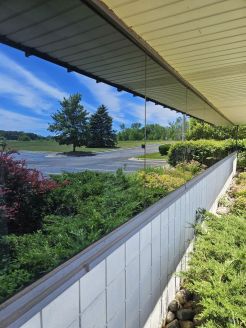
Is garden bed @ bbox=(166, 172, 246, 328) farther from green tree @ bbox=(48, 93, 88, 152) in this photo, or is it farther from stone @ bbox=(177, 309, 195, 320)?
green tree @ bbox=(48, 93, 88, 152)

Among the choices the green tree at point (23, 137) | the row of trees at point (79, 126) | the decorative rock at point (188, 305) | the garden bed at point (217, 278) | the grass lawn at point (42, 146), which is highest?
the row of trees at point (79, 126)

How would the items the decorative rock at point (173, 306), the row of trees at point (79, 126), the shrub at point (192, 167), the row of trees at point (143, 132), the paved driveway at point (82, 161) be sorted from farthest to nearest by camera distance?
the shrub at point (192, 167), the decorative rock at point (173, 306), the row of trees at point (143, 132), the row of trees at point (79, 126), the paved driveway at point (82, 161)

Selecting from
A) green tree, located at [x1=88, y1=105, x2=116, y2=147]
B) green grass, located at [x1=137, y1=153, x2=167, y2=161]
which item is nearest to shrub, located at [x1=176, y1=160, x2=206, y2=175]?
green grass, located at [x1=137, y1=153, x2=167, y2=161]

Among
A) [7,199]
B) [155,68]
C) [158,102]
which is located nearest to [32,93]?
[7,199]

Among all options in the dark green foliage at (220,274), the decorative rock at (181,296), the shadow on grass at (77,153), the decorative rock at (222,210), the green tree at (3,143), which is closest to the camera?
the green tree at (3,143)

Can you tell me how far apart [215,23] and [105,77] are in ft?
2.91

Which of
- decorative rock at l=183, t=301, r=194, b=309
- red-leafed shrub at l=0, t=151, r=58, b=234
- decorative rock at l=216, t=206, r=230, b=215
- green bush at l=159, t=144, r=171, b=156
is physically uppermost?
green bush at l=159, t=144, r=171, b=156

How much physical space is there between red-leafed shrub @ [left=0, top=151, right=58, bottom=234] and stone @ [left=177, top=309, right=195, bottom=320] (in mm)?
2015

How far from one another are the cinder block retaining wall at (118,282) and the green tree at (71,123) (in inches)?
22.9

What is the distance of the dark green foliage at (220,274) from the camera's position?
2121 millimetres

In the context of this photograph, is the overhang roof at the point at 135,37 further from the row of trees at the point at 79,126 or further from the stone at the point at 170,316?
the stone at the point at 170,316

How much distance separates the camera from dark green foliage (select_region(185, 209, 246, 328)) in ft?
6.96

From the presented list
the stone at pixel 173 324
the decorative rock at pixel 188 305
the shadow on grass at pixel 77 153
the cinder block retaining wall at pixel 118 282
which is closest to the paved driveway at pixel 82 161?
the shadow on grass at pixel 77 153

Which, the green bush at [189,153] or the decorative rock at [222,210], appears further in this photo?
the decorative rock at [222,210]
